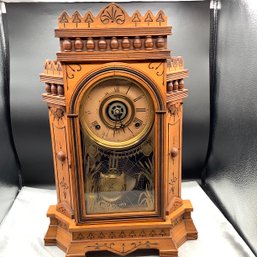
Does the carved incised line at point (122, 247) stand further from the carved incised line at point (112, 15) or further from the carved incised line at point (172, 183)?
the carved incised line at point (112, 15)

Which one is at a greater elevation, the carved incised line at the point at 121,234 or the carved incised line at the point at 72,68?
the carved incised line at the point at 72,68

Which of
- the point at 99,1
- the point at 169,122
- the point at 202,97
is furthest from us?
the point at 202,97

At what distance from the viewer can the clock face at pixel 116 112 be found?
1.22 meters

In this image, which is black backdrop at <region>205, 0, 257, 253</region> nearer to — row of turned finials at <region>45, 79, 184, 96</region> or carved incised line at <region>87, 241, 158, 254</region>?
row of turned finials at <region>45, 79, 184, 96</region>

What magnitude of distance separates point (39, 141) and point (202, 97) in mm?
911

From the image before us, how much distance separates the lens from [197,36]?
1813 mm

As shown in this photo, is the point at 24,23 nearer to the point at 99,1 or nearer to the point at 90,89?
the point at 99,1

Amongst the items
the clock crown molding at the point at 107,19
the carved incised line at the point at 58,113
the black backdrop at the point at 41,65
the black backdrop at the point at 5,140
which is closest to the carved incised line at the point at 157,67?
the clock crown molding at the point at 107,19

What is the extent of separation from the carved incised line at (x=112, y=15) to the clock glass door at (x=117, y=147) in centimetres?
19

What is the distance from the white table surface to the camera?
4.54ft

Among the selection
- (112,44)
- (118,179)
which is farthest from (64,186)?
(112,44)

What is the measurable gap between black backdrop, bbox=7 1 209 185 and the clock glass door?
69 centimetres

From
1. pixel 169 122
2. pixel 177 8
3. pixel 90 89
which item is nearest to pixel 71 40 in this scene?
pixel 90 89

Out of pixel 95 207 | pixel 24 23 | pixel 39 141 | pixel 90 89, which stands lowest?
pixel 95 207
